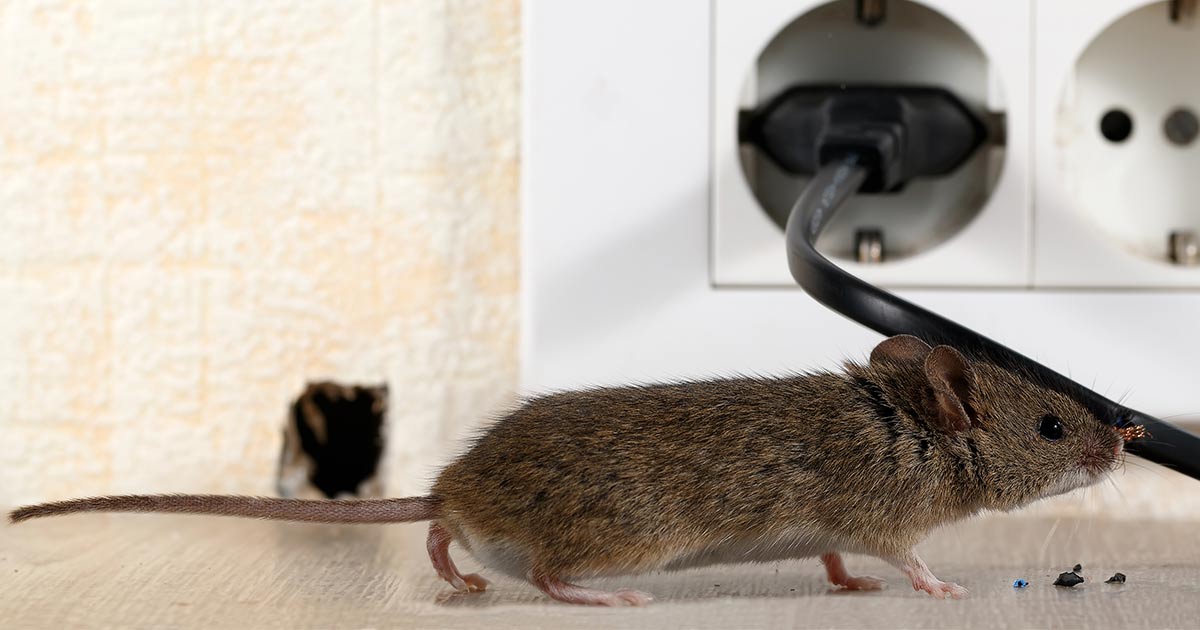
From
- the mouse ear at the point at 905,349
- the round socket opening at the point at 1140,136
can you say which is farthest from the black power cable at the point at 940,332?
the round socket opening at the point at 1140,136

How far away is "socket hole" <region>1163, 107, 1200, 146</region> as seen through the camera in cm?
69

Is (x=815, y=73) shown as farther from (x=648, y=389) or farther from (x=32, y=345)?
(x=32, y=345)

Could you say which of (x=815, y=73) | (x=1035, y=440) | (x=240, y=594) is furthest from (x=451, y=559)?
(x=815, y=73)

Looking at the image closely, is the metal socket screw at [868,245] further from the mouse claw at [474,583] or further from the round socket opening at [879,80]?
the mouse claw at [474,583]

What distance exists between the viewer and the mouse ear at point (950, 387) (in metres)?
0.47

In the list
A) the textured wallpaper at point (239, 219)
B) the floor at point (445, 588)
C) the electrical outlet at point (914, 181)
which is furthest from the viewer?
the textured wallpaper at point (239, 219)

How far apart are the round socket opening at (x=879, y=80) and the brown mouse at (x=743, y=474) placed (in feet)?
0.63

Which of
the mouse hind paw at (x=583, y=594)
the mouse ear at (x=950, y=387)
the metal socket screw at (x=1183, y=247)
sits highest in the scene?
the metal socket screw at (x=1183, y=247)

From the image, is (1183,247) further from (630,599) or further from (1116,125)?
(630,599)

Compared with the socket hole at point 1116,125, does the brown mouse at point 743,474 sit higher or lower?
lower

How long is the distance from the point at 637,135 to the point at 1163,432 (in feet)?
0.98

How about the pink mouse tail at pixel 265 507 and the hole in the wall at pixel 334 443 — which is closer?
the pink mouse tail at pixel 265 507

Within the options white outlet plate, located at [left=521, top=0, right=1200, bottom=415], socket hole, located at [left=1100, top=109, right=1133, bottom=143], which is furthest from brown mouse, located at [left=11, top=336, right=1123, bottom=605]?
socket hole, located at [left=1100, top=109, right=1133, bottom=143]

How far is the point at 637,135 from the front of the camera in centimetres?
64
